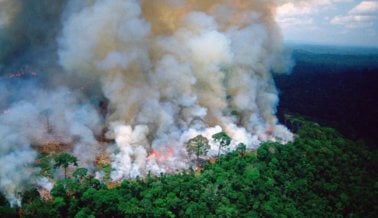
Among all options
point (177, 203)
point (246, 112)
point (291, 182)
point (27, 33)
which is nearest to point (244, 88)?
point (246, 112)

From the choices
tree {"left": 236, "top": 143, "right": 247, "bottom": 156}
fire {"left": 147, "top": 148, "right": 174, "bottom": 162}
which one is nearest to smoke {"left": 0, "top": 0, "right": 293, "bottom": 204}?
fire {"left": 147, "top": 148, "right": 174, "bottom": 162}

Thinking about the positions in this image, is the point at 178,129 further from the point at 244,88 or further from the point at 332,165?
the point at 332,165

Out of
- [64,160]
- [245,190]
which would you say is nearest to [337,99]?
[245,190]

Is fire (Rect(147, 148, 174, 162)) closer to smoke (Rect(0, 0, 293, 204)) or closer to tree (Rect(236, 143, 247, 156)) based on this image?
smoke (Rect(0, 0, 293, 204))

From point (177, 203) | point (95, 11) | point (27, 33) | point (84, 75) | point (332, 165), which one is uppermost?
point (27, 33)

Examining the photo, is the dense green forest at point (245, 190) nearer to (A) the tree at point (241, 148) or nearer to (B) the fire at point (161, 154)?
(A) the tree at point (241, 148)

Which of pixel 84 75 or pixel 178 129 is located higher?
pixel 84 75
